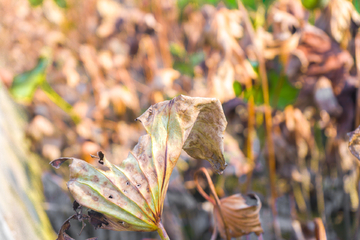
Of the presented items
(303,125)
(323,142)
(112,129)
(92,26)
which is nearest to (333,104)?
(303,125)

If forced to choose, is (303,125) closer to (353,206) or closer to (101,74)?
(353,206)

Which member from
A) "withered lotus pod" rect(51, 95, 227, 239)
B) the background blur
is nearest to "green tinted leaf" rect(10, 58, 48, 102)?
the background blur

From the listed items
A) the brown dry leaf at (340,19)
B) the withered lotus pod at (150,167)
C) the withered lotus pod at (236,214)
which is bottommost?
the withered lotus pod at (236,214)

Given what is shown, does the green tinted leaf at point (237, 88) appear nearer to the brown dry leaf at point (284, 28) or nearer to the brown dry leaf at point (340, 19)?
the brown dry leaf at point (284, 28)

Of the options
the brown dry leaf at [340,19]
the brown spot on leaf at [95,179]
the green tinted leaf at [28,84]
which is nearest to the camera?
the brown spot on leaf at [95,179]

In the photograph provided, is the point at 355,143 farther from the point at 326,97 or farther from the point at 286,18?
the point at 286,18

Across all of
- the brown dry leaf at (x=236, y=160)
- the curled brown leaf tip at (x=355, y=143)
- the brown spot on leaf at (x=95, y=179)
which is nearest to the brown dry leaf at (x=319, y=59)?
the brown dry leaf at (x=236, y=160)
